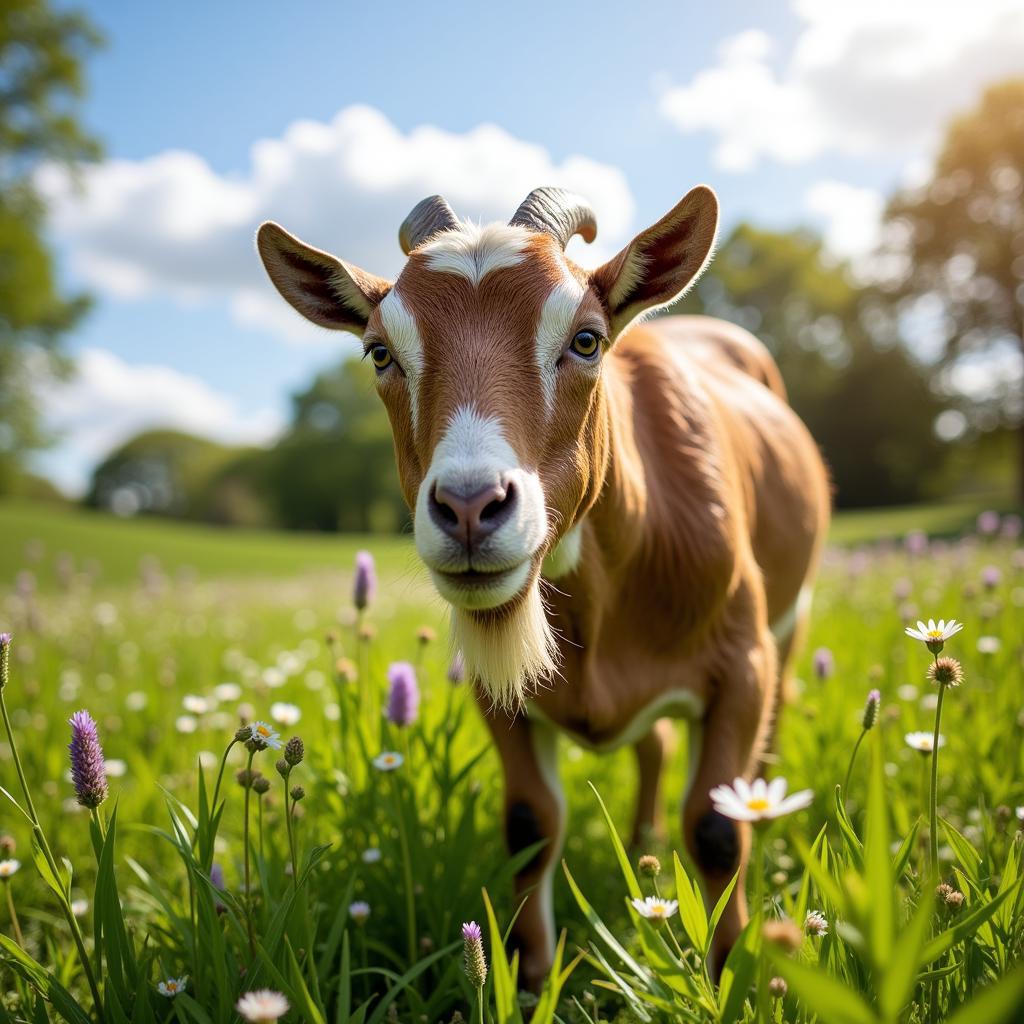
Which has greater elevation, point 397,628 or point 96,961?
point 96,961

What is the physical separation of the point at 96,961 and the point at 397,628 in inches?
248

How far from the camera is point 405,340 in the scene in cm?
215

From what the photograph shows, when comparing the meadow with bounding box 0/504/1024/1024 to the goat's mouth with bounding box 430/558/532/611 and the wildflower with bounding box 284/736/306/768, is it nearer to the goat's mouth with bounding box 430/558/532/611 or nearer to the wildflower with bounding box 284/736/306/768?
the wildflower with bounding box 284/736/306/768

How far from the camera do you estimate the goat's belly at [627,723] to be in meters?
2.68

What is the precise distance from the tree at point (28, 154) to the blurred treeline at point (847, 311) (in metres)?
0.05

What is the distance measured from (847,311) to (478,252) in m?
39.9

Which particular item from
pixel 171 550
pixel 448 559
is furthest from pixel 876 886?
Result: pixel 171 550

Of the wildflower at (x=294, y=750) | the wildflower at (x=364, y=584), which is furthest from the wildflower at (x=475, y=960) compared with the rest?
the wildflower at (x=364, y=584)

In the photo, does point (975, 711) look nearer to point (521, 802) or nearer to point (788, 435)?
point (788, 435)

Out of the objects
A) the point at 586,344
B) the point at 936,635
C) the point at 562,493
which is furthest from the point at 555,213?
the point at 936,635

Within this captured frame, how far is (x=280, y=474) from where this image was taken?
220ft

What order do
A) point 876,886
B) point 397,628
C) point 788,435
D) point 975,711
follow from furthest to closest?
1. point 397,628
2. point 788,435
3. point 975,711
4. point 876,886

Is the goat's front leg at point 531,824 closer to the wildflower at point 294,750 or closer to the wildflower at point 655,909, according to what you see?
the wildflower at point 655,909

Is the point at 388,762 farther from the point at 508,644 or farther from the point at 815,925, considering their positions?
the point at 815,925
